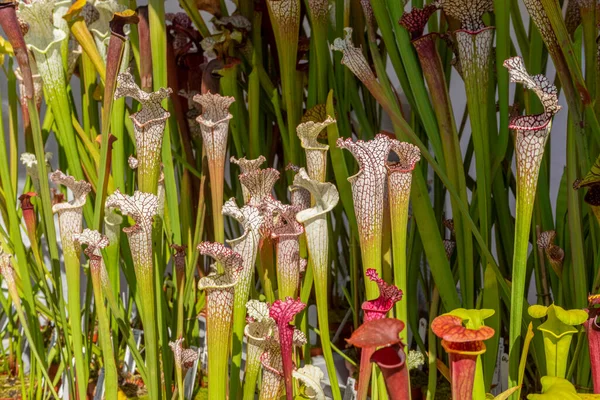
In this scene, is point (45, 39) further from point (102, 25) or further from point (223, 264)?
point (223, 264)

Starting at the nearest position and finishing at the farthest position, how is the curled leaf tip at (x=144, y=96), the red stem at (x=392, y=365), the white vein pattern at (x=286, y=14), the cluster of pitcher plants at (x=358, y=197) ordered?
the red stem at (x=392, y=365) < the cluster of pitcher plants at (x=358, y=197) < the curled leaf tip at (x=144, y=96) < the white vein pattern at (x=286, y=14)

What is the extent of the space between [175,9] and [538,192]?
140 centimetres

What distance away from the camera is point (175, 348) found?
763 mm

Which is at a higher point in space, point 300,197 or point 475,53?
point 475,53

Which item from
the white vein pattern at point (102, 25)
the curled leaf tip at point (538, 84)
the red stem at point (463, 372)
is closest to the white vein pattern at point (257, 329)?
the red stem at point (463, 372)

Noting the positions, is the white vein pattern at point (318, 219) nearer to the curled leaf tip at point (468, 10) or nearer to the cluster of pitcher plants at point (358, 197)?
the cluster of pitcher plants at point (358, 197)

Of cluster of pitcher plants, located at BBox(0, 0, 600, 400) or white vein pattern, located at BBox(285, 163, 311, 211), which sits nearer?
cluster of pitcher plants, located at BBox(0, 0, 600, 400)

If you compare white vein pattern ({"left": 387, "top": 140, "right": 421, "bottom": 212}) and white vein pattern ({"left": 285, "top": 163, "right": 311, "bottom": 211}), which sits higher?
white vein pattern ({"left": 387, "top": 140, "right": 421, "bottom": 212})

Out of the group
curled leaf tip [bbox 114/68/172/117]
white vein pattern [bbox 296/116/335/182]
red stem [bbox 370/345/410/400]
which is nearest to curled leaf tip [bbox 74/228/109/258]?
curled leaf tip [bbox 114/68/172/117]

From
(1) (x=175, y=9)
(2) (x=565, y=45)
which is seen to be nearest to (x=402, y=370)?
(2) (x=565, y=45)

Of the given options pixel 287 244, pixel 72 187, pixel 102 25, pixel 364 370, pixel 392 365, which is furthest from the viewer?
pixel 102 25

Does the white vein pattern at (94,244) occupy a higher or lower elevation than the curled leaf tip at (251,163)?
lower

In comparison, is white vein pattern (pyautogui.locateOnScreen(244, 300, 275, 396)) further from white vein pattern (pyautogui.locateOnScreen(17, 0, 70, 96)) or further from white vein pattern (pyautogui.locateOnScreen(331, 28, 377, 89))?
white vein pattern (pyautogui.locateOnScreen(17, 0, 70, 96))

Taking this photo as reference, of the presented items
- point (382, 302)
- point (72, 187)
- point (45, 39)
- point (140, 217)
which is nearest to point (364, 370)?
point (382, 302)
